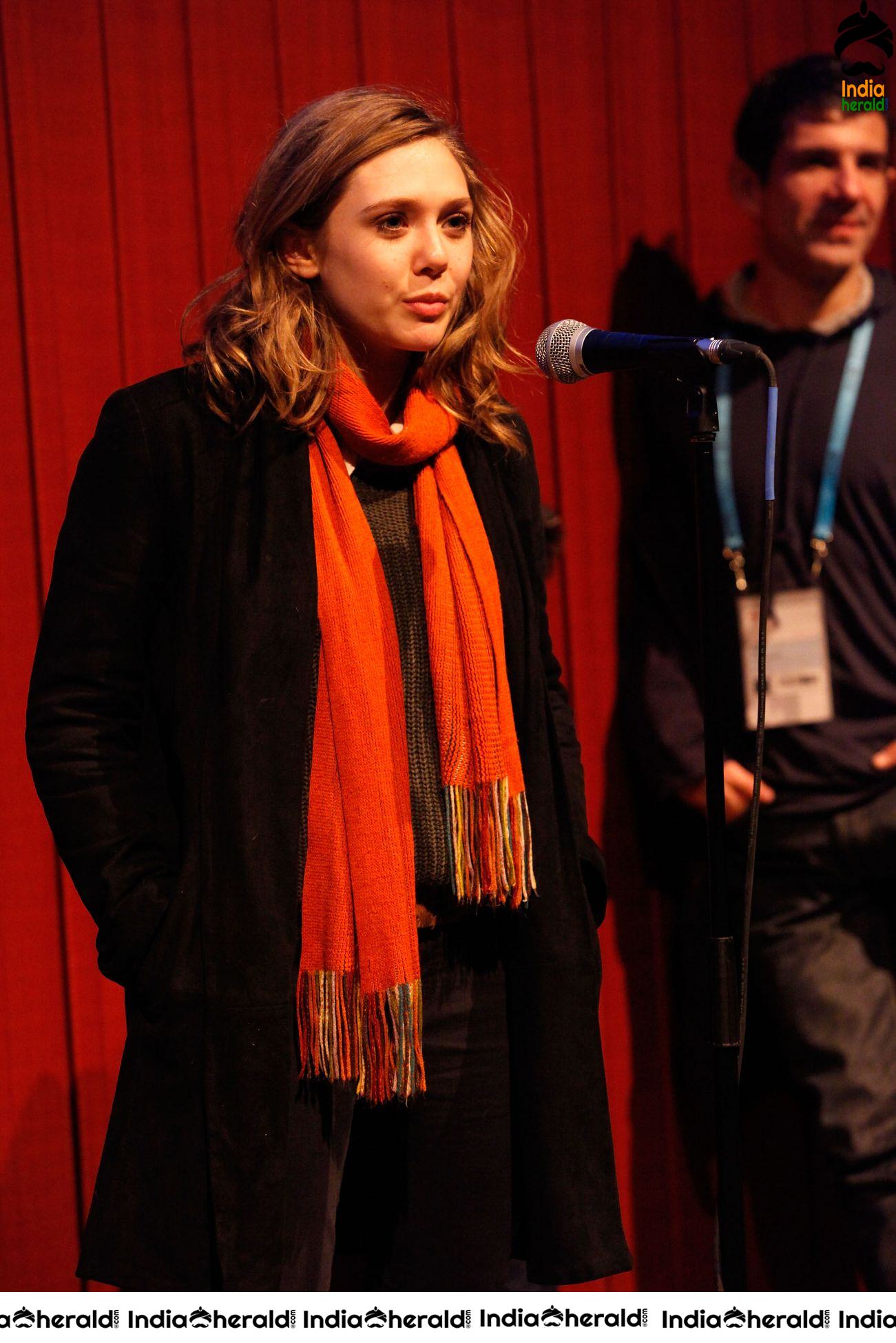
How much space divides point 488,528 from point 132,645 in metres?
0.46

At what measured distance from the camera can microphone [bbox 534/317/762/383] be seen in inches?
51.8

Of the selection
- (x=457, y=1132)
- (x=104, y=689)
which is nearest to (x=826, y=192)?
(x=104, y=689)

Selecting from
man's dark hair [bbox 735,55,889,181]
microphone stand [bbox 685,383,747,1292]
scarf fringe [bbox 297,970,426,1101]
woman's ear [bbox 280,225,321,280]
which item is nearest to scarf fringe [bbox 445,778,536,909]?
scarf fringe [bbox 297,970,426,1101]

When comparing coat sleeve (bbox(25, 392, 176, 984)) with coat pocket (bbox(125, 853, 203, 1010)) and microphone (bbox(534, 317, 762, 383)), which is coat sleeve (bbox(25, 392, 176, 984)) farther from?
microphone (bbox(534, 317, 762, 383))

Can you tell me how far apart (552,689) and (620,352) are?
582 mm

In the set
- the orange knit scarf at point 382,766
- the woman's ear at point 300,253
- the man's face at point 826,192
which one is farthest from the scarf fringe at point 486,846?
the man's face at point 826,192

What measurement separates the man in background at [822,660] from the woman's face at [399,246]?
804 millimetres

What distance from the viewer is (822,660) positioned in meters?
2.21

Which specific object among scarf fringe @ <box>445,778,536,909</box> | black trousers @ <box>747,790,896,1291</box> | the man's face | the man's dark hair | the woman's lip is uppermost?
the man's dark hair

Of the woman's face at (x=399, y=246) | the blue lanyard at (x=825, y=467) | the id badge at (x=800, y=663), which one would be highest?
the woman's face at (x=399, y=246)

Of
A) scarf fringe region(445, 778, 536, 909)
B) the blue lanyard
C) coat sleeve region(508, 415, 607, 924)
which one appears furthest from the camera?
the blue lanyard

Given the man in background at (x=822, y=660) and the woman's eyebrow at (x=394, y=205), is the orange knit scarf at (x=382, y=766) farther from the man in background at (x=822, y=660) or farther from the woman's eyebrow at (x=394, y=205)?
the man in background at (x=822, y=660)

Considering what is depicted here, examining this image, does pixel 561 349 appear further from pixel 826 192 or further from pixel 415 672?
pixel 826 192

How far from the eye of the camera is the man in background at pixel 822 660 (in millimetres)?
2209
